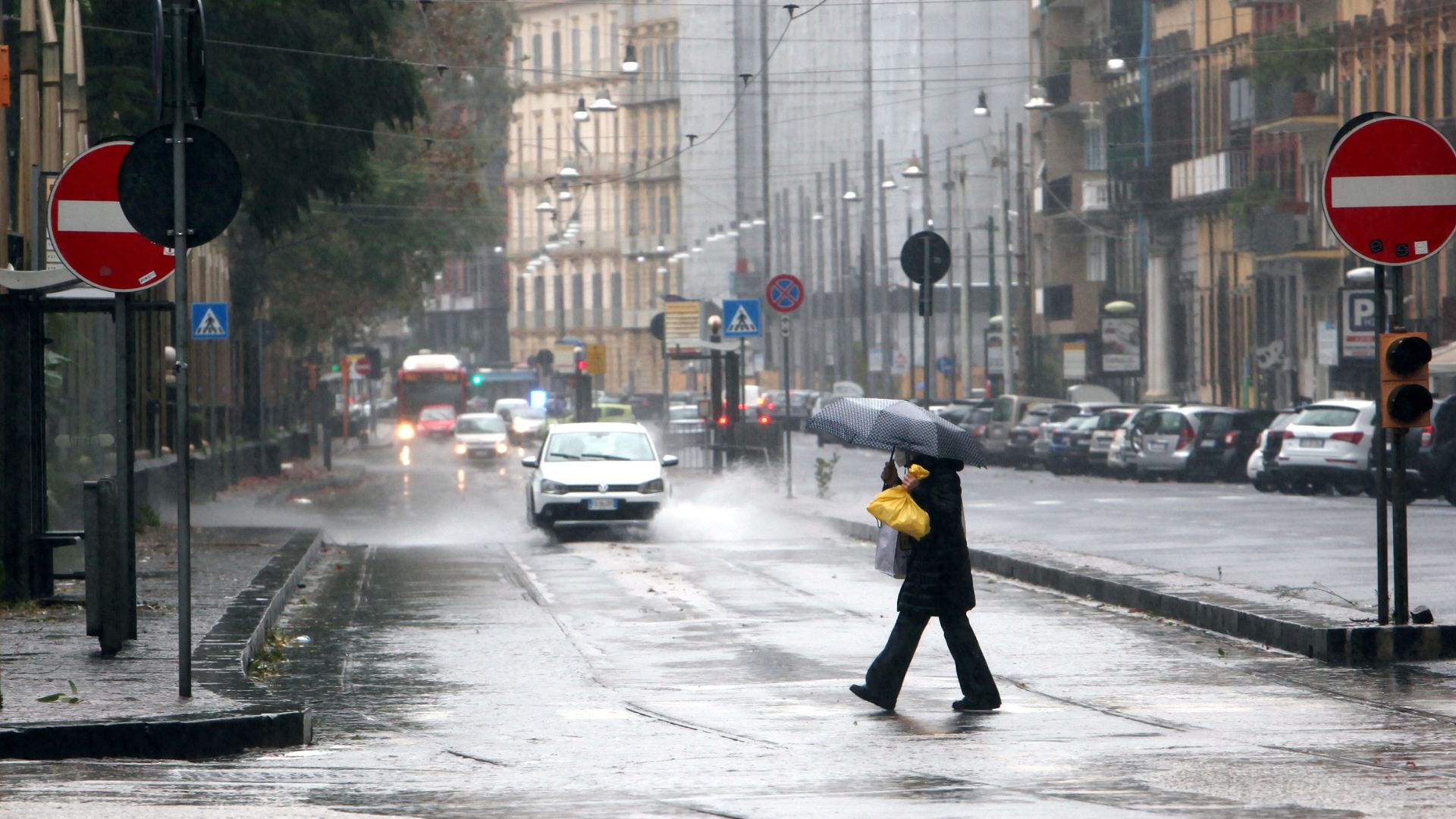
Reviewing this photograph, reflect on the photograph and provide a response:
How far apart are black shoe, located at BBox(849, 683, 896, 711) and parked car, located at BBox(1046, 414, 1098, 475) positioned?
37.0 m

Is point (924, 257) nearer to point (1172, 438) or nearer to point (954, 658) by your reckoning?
point (1172, 438)

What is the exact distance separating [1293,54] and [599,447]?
30432mm

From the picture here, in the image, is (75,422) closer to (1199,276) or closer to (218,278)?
(218,278)

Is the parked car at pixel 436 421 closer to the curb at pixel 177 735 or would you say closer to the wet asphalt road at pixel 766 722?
the wet asphalt road at pixel 766 722

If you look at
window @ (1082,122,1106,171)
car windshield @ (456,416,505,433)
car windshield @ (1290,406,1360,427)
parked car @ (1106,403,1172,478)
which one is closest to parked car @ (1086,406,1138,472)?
parked car @ (1106,403,1172,478)

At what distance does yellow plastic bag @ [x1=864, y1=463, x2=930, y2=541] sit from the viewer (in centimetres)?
1102

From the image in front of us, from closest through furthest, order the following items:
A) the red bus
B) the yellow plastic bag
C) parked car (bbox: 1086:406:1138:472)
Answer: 1. the yellow plastic bag
2. parked car (bbox: 1086:406:1138:472)
3. the red bus

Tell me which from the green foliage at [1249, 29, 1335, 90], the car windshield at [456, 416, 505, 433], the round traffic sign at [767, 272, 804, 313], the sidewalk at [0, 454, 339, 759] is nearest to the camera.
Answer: the sidewalk at [0, 454, 339, 759]

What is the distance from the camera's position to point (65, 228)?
11.7 m

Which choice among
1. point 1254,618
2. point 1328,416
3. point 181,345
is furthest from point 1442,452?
point 181,345

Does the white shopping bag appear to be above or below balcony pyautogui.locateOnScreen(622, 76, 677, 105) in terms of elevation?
below

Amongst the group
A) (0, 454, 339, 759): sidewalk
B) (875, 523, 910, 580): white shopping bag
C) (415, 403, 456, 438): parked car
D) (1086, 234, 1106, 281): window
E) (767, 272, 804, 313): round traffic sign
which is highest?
(1086, 234, 1106, 281): window

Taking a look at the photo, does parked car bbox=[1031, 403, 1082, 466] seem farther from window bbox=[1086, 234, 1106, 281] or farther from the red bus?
the red bus

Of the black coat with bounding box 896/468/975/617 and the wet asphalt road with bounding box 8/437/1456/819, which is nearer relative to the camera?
the wet asphalt road with bounding box 8/437/1456/819
